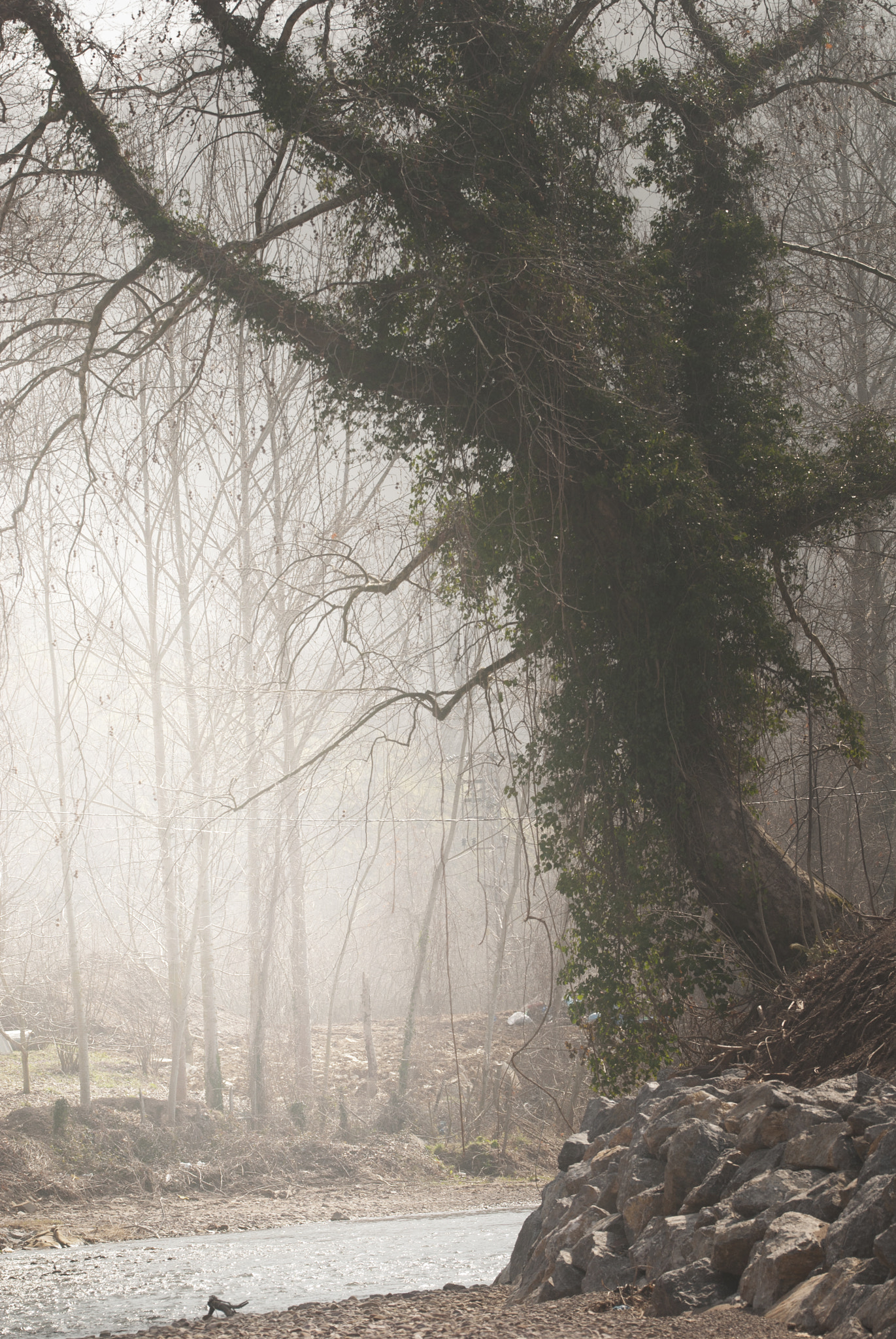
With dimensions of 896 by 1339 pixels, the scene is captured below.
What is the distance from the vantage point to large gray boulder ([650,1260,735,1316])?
245cm

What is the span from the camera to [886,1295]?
195 cm

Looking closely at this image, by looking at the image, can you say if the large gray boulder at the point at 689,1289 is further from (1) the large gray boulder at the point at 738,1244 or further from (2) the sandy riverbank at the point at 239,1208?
(2) the sandy riverbank at the point at 239,1208

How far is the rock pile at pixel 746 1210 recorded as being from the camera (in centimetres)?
216

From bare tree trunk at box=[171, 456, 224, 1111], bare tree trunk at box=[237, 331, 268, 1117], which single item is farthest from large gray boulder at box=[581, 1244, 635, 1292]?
bare tree trunk at box=[171, 456, 224, 1111]

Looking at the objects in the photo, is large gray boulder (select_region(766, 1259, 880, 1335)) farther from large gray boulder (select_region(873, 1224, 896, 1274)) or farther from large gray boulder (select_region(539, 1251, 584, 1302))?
large gray boulder (select_region(539, 1251, 584, 1302))

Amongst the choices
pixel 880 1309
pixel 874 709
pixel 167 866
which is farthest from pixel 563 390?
pixel 167 866

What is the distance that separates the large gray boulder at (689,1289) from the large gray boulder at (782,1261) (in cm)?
12

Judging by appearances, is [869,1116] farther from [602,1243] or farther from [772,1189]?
[602,1243]

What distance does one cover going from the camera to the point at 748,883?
4.75 meters

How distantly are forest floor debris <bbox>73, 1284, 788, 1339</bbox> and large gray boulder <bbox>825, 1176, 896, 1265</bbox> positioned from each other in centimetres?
23

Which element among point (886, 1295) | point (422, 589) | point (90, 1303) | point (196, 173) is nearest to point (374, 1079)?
point (90, 1303)

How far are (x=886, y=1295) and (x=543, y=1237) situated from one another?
2039mm

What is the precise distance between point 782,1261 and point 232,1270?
15.7 ft

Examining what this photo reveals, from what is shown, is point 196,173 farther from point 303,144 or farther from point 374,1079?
point 374,1079
